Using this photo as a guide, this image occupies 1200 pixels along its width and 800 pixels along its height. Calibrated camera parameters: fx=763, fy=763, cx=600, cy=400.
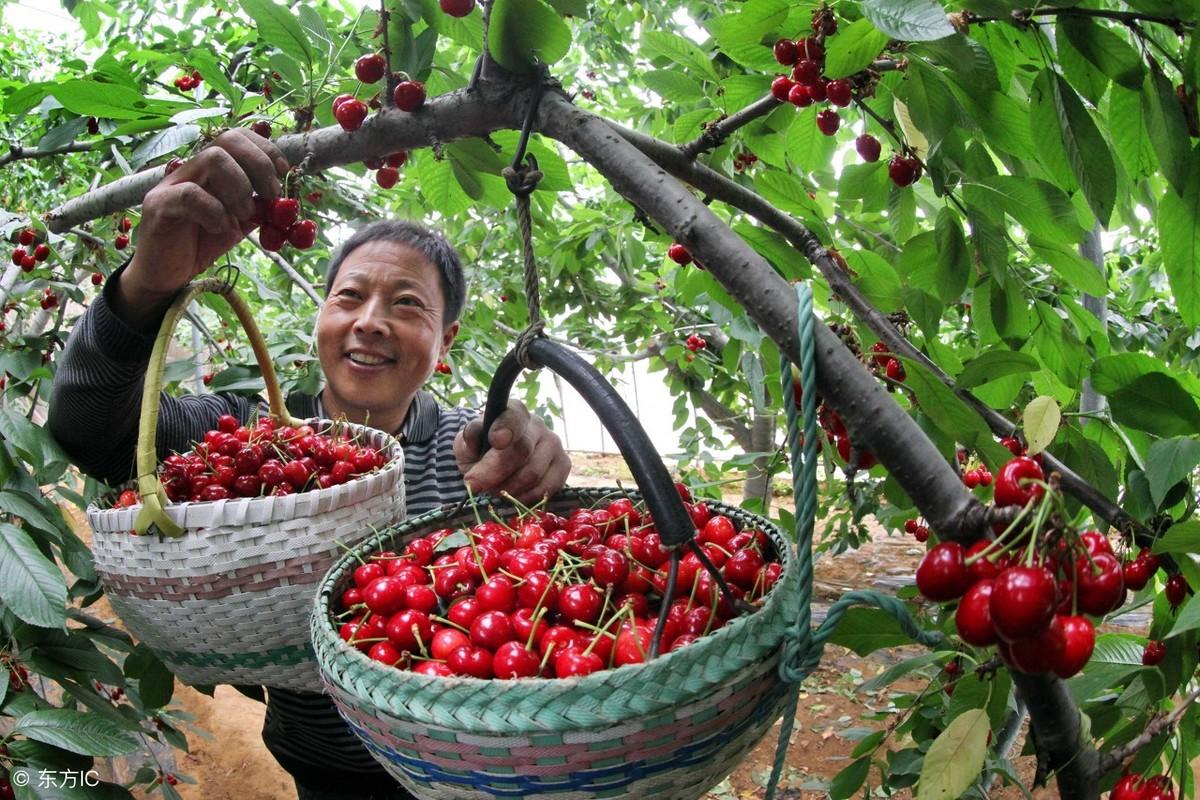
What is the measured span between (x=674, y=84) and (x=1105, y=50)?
→ 0.92m

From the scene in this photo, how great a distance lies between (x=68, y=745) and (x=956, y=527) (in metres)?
1.30

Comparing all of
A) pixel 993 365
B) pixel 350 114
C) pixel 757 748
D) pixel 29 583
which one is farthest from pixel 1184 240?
pixel 757 748

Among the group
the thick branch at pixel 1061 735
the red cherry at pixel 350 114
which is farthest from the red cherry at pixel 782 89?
the thick branch at pixel 1061 735

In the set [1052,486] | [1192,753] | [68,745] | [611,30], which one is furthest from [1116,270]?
[68,745]

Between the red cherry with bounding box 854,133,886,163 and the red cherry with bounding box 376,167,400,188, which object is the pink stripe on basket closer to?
the red cherry with bounding box 376,167,400,188

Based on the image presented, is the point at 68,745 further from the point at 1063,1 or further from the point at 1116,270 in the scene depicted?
the point at 1116,270

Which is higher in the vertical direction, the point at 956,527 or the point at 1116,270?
the point at 1116,270

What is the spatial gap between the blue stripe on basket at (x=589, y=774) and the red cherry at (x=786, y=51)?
87 cm

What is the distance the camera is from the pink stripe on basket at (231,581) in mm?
1152

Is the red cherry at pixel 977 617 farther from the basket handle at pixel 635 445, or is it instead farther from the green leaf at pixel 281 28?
the green leaf at pixel 281 28

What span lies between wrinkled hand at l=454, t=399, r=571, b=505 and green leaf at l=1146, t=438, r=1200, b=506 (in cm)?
84

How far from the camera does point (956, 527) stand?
64 centimetres

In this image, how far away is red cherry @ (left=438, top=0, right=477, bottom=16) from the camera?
3.74 ft

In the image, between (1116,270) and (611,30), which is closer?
(611,30)
